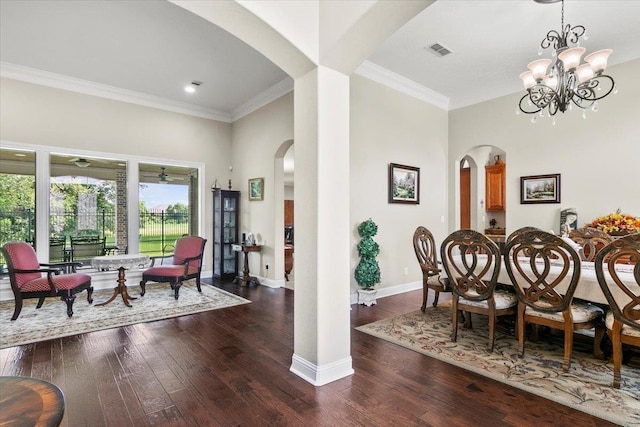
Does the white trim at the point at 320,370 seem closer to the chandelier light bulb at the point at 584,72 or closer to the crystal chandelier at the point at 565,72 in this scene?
the crystal chandelier at the point at 565,72

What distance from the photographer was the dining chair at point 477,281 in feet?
9.73

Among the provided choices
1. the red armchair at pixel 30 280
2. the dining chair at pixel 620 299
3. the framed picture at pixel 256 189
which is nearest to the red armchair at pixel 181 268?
the red armchair at pixel 30 280

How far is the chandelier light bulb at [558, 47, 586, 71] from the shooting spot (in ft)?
10.6

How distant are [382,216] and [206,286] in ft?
11.1

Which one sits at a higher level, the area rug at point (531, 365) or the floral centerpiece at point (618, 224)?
the floral centerpiece at point (618, 224)

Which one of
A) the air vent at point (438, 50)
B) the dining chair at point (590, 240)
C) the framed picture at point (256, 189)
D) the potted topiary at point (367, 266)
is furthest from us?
the framed picture at point (256, 189)

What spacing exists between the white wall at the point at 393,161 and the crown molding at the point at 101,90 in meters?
3.52

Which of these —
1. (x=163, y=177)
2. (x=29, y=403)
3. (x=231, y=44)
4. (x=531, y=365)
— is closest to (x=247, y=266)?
(x=163, y=177)

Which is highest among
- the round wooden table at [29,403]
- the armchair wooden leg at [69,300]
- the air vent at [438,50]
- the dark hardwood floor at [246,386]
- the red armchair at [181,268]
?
the air vent at [438,50]

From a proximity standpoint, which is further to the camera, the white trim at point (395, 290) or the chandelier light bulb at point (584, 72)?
the white trim at point (395, 290)

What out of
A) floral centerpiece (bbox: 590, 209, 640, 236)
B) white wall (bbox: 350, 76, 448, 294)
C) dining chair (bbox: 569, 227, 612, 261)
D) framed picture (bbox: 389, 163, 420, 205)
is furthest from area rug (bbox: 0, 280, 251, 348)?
floral centerpiece (bbox: 590, 209, 640, 236)

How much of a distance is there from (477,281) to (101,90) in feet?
21.1

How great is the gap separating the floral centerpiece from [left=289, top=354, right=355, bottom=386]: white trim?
4.04 metres

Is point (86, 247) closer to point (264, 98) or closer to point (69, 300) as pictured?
point (69, 300)
